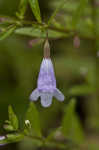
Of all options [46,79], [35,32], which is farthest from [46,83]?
[35,32]

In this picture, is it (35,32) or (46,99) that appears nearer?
(46,99)

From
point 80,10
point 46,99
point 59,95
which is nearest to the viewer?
point 59,95

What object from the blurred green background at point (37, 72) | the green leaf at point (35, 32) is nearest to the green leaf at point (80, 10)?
the green leaf at point (35, 32)

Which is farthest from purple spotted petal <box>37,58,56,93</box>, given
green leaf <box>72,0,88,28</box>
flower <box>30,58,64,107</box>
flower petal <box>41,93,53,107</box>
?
green leaf <box>72,0,88,28</box>

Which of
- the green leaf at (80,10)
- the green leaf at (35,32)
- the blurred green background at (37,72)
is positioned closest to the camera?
the green leaf at (80,10)

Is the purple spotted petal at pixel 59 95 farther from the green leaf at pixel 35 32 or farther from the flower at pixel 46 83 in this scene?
the green leaf at pixel 35 32

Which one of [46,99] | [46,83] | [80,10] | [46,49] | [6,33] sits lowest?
[46,99]

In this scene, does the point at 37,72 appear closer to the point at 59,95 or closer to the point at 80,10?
the point at 80,10

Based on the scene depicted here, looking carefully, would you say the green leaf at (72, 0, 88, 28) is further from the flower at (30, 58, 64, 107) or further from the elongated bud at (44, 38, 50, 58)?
the flower at (30, 58, 64, 107)

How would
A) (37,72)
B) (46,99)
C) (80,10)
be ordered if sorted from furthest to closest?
(37,72)
(80,10)
(46,99)

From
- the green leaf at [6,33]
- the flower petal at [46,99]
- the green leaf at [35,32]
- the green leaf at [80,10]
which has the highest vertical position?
the green leaf at [80,10]
